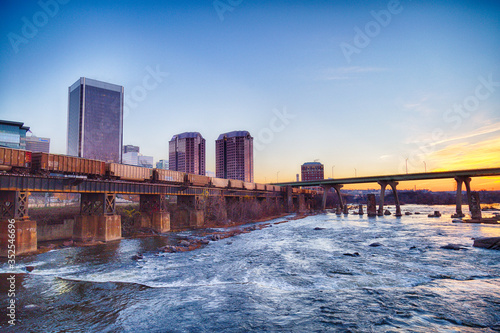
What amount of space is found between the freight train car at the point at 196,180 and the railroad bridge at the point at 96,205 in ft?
3.15

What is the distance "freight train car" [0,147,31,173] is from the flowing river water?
949 cm

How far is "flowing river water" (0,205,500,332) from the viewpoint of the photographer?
1130 cm

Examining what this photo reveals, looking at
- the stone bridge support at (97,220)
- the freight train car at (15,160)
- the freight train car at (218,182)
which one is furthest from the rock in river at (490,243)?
the freight train car at (218,182)

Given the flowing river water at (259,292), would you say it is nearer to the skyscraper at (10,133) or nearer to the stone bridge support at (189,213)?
the stone bridge support at (189,213)

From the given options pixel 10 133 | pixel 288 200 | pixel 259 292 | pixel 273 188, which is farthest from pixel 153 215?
pixel 10 133

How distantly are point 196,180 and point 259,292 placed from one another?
45413mm

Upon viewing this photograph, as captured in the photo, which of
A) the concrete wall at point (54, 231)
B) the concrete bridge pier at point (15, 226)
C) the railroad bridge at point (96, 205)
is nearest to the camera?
the concrete bridge pier at point (15, 226)

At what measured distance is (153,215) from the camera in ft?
151

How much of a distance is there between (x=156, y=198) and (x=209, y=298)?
35816 mm

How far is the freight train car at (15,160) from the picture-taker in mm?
25797

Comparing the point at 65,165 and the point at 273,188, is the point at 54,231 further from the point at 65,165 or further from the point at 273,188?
the point at 273,188

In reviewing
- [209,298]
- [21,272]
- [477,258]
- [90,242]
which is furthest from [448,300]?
[90,242]

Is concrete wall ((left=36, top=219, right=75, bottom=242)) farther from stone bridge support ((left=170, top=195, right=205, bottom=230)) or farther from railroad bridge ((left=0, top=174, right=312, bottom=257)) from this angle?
stone bridge support ((left=170, top=195, right=205, bottom=230))

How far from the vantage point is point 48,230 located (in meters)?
38.7
